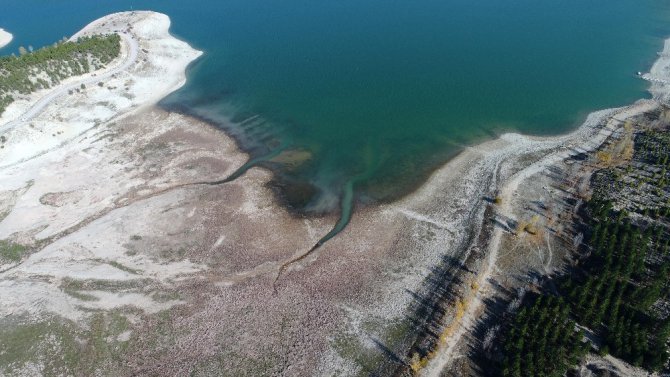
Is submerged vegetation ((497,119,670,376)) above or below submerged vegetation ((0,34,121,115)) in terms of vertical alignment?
below

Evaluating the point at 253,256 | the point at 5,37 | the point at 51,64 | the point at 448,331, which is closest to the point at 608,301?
the point at 448,331

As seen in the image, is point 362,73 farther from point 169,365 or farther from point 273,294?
point 169,365

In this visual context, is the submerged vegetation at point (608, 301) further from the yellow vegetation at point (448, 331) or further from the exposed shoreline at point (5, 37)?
the exposed shoreline at point (5, 37)

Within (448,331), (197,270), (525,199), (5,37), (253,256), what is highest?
(5,37)

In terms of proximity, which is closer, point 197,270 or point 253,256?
point 197,270

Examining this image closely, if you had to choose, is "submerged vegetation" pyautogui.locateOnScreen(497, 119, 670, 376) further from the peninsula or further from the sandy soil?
the sandy soil

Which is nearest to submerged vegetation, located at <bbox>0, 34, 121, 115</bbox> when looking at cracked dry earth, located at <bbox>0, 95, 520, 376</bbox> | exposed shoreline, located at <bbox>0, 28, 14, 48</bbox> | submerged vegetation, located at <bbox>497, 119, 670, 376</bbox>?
exposed shoreline, located at <bbox>0, 28, 14, 48</bbox>

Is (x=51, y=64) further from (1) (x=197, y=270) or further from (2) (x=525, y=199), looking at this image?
(2) (x=525, y=199)
